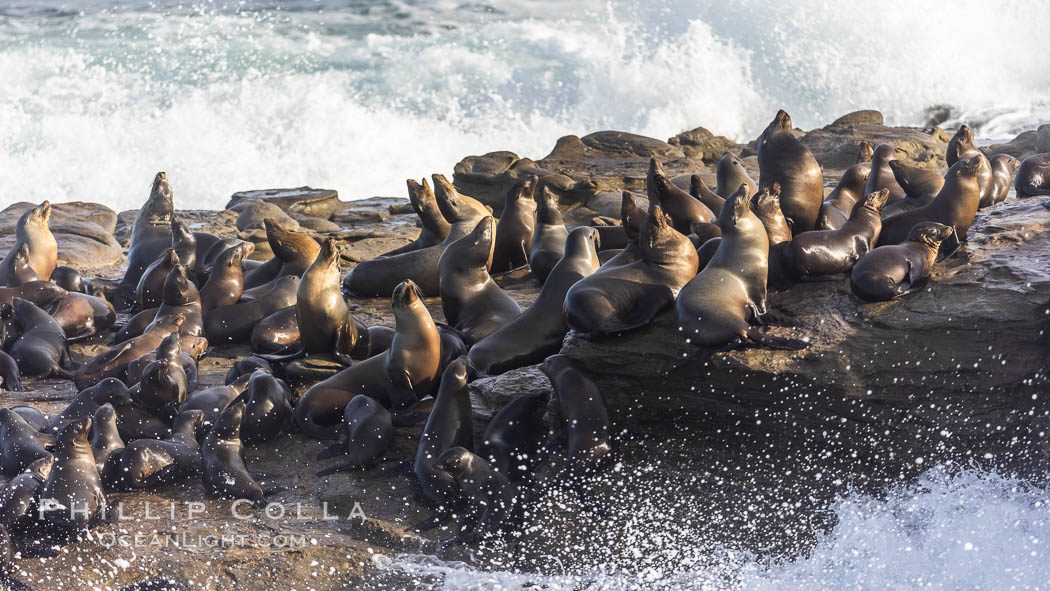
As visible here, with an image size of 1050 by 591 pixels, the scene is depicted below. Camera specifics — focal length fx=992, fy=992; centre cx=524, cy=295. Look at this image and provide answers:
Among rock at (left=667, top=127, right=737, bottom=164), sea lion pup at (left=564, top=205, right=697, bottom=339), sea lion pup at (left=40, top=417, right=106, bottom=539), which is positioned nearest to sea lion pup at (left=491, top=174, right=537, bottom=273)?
sea lion pup at (left=564, top=205, right=697, bottom=339)

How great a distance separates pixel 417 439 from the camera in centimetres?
552

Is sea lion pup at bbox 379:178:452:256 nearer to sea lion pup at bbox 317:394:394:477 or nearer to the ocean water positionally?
sea lion pup at bbox 317:394:394:477

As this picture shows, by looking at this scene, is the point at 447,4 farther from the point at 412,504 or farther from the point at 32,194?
the point at 412,504

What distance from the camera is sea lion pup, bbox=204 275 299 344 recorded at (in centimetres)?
755

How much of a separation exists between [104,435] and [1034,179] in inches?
280

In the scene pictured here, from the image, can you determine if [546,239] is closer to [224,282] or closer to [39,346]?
[224,282]

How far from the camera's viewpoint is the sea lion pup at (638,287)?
547 centimetres

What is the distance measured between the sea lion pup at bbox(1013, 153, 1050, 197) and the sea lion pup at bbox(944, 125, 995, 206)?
1.60 feet

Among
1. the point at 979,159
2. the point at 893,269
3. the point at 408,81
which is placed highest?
the point at 979,159

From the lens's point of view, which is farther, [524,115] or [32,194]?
[524,115]

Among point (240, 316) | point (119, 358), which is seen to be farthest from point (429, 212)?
point (119, 358)

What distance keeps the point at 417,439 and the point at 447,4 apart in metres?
25.6

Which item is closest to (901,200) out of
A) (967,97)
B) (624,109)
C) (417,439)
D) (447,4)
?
(417,439)

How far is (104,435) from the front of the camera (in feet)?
17.6
